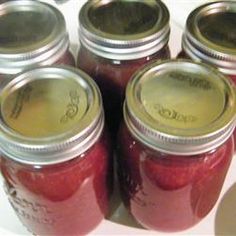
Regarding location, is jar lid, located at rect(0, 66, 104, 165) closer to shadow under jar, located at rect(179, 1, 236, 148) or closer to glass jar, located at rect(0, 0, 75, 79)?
glass jar, located at rect(0, 0, 75, 79)

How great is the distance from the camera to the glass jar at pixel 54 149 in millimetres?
442

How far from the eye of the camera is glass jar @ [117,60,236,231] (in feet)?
1.46

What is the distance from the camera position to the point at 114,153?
1.78ft

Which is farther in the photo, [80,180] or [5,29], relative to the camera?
[5,29]

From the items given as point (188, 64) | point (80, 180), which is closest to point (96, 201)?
point (80, 180)

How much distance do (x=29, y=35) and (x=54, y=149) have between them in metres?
0.19

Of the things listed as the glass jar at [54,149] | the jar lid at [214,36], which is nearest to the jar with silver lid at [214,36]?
the jar lid at [214,36]

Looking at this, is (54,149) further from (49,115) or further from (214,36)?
(214,36)

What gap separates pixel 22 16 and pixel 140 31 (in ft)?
0.54

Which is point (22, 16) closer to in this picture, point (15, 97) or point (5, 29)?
point (5, 29)

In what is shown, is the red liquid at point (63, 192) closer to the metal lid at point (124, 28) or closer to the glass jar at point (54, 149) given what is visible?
the glass jar at point (54, 149)

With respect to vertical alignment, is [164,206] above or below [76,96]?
below

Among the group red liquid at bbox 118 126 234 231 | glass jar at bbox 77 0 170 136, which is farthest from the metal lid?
red liquid at bbox 118 126 234 231

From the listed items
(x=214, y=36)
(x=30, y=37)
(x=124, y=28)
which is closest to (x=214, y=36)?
(x=214, y=36)
